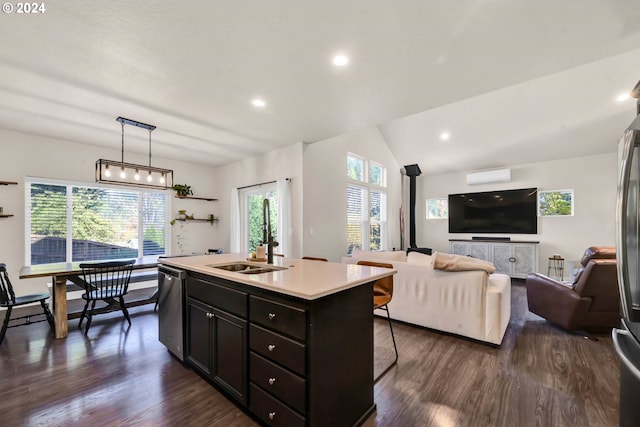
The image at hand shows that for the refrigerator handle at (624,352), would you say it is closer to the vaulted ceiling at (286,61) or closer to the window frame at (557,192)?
the vaulted ceiling at (286,61)

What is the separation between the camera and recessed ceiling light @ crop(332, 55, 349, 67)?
2312 millimetres

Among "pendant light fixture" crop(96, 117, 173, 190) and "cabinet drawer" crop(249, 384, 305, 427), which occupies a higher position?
"pendant light fixture" crop(96, 117, 173, 190)

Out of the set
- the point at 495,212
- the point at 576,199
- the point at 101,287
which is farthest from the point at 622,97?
the point at 101,287

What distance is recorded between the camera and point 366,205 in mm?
6484

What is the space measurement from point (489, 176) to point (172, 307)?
707cm

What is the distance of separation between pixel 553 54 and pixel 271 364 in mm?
3195

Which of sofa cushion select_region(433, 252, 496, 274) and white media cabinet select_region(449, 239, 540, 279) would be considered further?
white media cabinet select_region(449, 239, 540, 279)

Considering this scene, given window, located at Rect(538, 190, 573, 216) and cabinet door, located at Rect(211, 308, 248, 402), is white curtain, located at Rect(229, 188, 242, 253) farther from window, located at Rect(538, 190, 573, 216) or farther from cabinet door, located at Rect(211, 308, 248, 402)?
window, located at Rect(538, 190, 573, 216)

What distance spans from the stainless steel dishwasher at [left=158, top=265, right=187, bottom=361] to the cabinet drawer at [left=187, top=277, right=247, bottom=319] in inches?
6.0

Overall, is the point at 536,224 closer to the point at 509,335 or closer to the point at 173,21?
the point at 509,335

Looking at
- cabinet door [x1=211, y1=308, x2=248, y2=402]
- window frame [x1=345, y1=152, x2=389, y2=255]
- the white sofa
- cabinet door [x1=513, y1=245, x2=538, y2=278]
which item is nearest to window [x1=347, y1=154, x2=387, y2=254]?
window frame [x1=345, y1=152, x2=389, y2=255]

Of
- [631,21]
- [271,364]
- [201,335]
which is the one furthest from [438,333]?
[631,21]

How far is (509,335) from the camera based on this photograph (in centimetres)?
318

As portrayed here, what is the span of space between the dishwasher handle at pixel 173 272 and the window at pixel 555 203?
7217 mm
